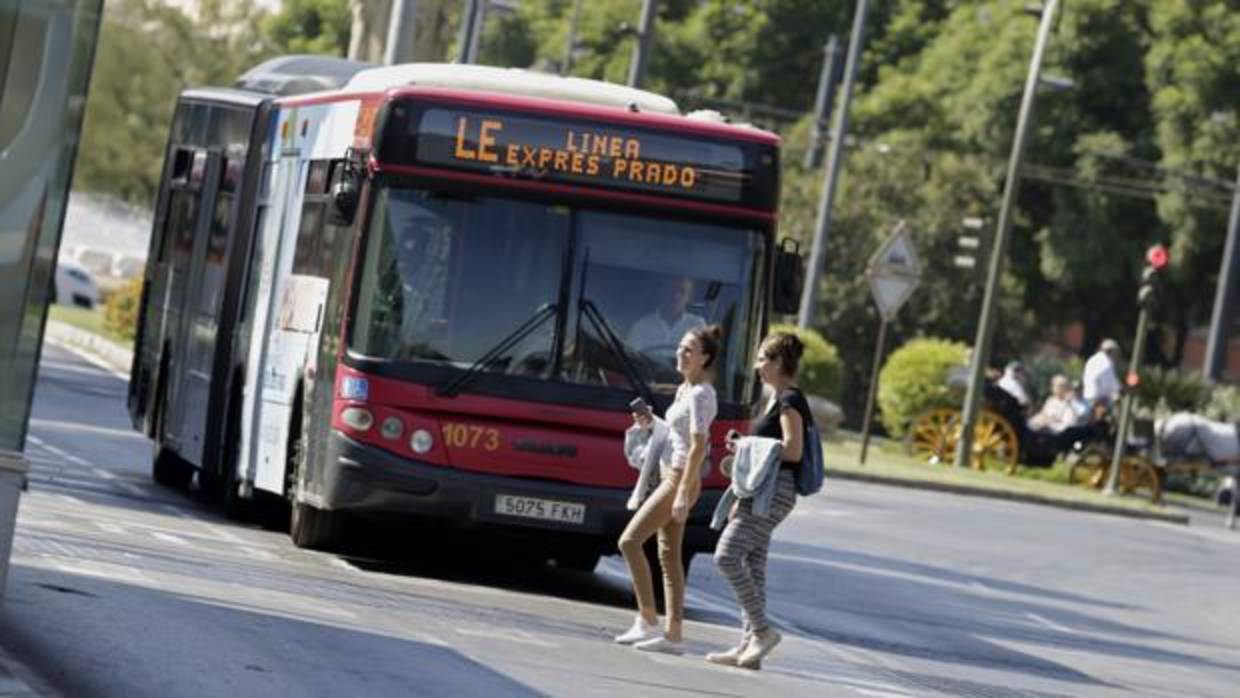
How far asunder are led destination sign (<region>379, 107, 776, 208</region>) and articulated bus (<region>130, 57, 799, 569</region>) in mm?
11

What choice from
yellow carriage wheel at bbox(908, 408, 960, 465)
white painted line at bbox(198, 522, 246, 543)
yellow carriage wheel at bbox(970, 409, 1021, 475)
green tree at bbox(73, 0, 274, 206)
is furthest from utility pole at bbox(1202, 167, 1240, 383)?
white painted line at bbox(198, 522, 246, 543)

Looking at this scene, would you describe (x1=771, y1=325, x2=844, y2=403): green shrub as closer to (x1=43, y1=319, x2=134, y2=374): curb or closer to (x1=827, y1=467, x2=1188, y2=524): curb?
(x1=827, y1=467, x2=1188, y2=524): curb

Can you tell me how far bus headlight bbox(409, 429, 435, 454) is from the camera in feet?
59.0

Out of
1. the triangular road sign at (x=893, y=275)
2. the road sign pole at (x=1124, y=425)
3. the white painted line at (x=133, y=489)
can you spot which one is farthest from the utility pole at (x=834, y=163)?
the white painted line at (x=133, y=489)

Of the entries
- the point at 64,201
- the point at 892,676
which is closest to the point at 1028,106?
the point at 892,676

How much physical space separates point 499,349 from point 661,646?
2794 mm

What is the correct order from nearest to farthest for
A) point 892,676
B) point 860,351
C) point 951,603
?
point 892,676, point 951,603, point 860,351

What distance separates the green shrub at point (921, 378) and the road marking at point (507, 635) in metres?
34.3

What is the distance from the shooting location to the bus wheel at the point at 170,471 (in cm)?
2427

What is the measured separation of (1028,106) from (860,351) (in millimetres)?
17819

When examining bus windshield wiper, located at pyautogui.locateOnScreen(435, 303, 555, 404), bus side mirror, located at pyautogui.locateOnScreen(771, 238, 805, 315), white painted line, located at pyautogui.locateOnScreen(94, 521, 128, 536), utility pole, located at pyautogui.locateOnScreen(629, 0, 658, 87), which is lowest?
white painted line, located at pyautogui.locateOnScreen(94, 521, 128, 536)

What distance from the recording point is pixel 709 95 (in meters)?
83.8

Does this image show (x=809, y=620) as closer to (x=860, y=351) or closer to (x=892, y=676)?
(x=892, y=676)

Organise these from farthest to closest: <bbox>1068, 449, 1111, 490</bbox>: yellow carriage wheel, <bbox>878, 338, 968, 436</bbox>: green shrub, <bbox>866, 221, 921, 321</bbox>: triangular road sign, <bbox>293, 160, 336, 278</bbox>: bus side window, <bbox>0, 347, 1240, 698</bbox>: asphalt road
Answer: <bbox>878, 338, 968, 436</bbox>: green shrub
<bbox>1068, 449, 1111, 490</bbox>: yellow carriage wheel
<bbox>866, 221, 921, 321</bbox>: triangular road sign
<bbox>293, 160, 336, 278</bbox>: bus side window
<bbox>0, 347, 1240, 698</bbox>: asphalt road
